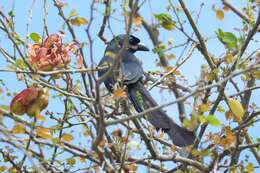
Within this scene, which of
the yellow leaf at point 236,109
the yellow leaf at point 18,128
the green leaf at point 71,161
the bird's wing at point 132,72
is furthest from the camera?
the bird's wing at point 132,72

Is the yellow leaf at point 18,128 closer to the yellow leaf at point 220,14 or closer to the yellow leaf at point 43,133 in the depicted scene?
the yellow leaf at point 43,133

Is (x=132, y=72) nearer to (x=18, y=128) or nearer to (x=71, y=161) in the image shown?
(x=71, y=161)

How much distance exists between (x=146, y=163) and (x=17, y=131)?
1139 millimetres

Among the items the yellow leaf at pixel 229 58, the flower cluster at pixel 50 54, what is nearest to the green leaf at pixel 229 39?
the yellow leaf at pixel 229 58

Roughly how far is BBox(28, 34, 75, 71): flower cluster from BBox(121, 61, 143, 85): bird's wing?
78cm

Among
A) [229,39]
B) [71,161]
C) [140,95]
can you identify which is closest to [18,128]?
[71,161]

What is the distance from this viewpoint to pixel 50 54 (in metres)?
3.76

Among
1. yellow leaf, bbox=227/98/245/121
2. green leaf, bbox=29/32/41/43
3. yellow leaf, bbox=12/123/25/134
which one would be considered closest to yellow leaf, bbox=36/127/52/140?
yellow leaf, bbox=12/123/25/134

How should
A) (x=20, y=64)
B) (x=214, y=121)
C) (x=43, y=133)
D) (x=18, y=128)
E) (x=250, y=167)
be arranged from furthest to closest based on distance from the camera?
(x=20, y=64)
(x=250, y=167)
(x=43, y=133)
(x=18, y=128)
(x=214, y=121)

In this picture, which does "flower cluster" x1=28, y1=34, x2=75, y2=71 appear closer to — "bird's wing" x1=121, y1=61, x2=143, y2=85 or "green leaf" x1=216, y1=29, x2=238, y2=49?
"bird's wing" x1=121, y1=61, x2=143, y2=85

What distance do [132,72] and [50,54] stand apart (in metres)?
1.19

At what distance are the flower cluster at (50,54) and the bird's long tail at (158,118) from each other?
0.65m

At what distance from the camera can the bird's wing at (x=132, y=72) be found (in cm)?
461

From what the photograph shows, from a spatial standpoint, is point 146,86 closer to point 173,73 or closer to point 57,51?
point 173,73
